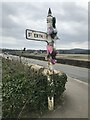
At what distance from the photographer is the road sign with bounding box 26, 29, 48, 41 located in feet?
28.1

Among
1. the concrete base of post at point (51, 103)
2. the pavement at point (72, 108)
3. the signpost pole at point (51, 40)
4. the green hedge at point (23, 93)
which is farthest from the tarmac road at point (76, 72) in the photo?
the green hedge at point (23, 93)

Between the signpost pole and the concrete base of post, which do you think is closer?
the concrete base of post

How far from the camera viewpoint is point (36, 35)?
877 cm

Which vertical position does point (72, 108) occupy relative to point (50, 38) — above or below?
below

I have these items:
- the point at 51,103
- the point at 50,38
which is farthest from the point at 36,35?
the point at 51,103

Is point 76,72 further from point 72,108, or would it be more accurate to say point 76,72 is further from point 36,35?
point 36,35

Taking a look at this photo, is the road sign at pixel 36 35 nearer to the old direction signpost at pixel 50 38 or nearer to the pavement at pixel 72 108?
the old direction signpost at pixel 50 38

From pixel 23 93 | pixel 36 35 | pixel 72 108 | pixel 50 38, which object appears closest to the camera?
pixel 23 93

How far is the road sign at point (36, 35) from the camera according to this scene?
337 inches

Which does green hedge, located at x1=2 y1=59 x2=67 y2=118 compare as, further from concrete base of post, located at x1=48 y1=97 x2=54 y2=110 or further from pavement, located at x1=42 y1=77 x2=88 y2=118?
pavement, located at x1=42 y1=77 x2=88 y2=118

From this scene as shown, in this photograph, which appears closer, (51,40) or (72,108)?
(51,40)

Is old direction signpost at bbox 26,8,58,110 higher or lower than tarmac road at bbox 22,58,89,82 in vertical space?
higher

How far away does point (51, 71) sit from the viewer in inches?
359

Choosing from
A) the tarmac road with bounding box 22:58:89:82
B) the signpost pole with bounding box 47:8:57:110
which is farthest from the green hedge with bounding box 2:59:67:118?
the tarmac road with bounding box 22:58:89:82
